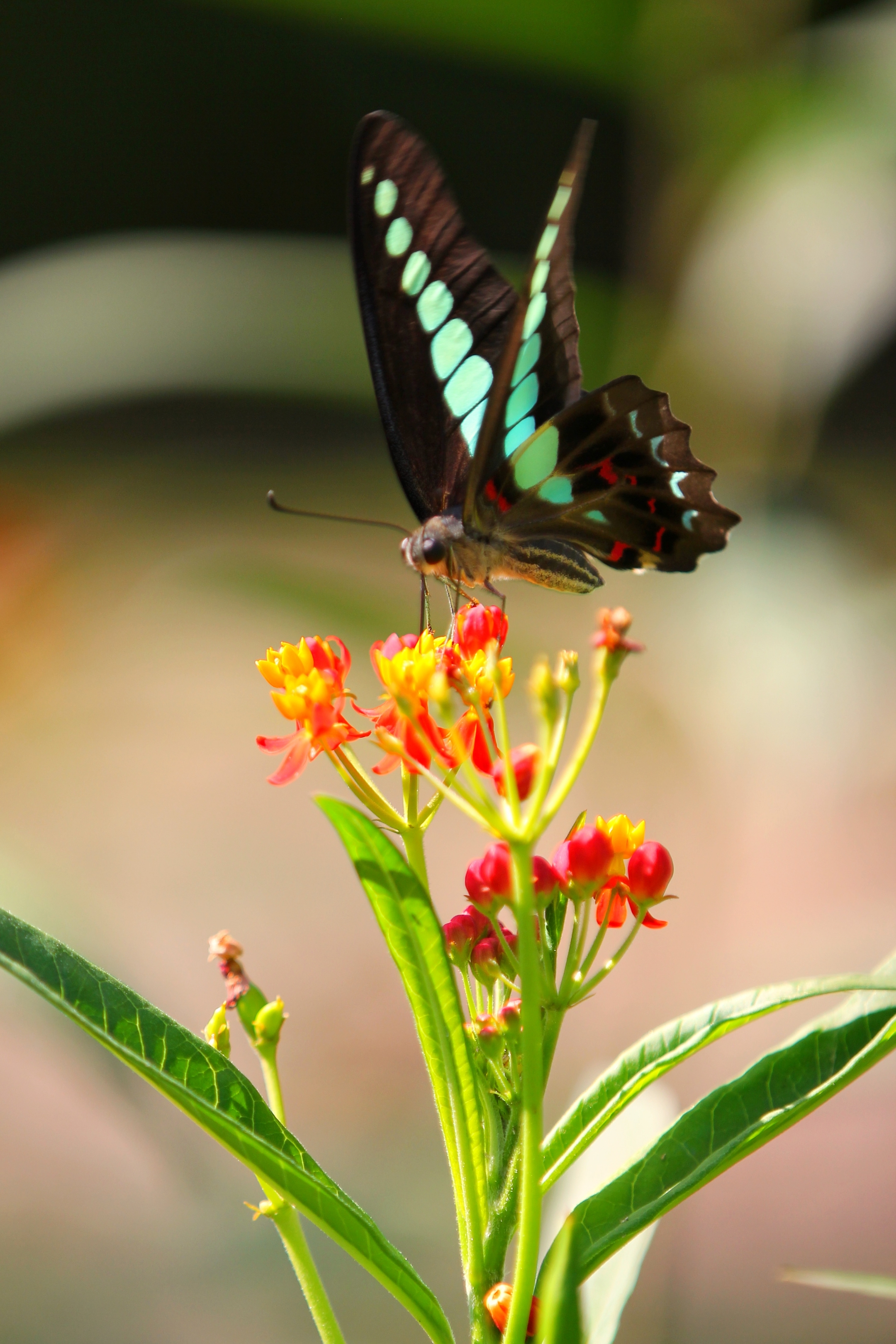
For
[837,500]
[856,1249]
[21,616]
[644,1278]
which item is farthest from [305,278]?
[21,616]

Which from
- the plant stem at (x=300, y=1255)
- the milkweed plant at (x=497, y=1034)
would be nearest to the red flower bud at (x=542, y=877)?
the milkweed plant at (x=497, y=1034)

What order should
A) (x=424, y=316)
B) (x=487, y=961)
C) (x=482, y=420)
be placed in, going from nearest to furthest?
(x=487, y=961), (x=482, y=420), (x=424, y=316)

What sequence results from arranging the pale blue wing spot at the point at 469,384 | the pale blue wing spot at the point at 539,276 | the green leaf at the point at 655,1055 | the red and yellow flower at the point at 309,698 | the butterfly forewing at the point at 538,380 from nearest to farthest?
the green leaf at the point at 655,1055
the red and yellow flower at the point at 309,698
the pale blue wing spot at the point at 539,276
the butterfly forewing at the point at 538,380
the pale blue wing spot at the point at 469,384

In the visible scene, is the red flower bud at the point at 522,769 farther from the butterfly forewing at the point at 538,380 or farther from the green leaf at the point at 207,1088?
the butterfly forewing at the point at 538,380

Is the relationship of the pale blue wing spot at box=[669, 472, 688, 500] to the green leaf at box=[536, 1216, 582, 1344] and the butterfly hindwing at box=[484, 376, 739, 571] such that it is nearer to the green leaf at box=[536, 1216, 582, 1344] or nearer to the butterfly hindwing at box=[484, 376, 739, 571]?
the butterfly hindwing at box=[484, 376, 739, 571]

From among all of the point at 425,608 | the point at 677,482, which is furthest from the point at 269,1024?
the point at 677,482

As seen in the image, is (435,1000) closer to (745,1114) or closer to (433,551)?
(745,1114)

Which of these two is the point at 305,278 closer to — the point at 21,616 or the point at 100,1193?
the point at 100,1193
